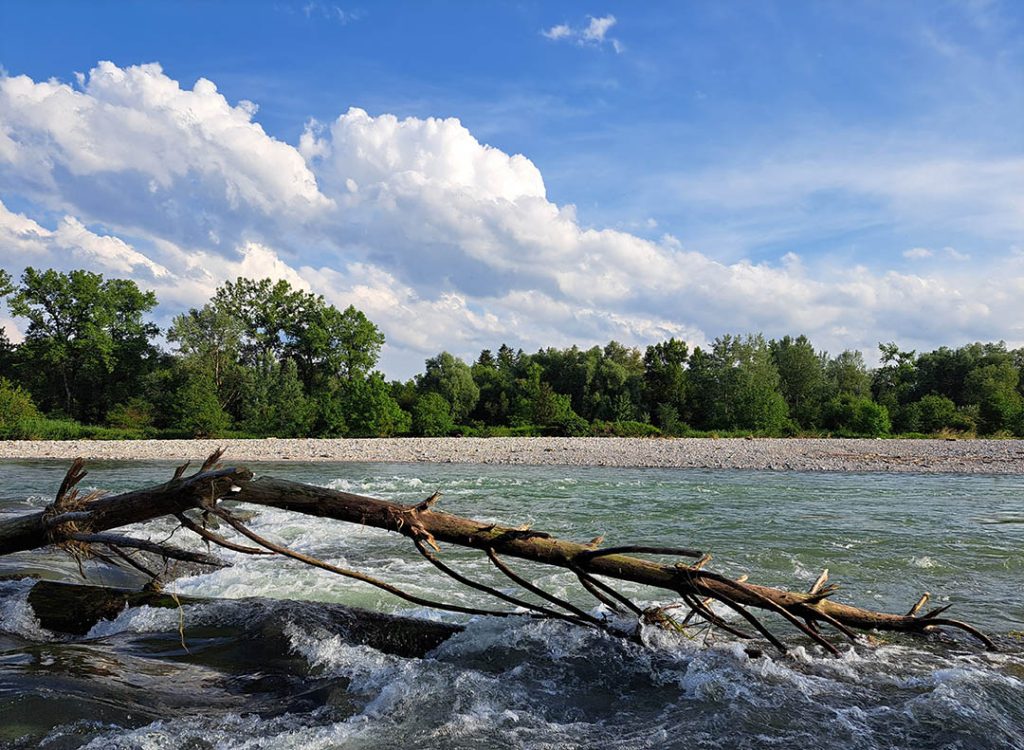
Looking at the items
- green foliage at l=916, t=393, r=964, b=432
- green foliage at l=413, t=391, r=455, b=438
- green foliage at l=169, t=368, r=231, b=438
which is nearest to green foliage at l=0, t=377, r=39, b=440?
green foliage at l=169, t=368, r=231, b=438

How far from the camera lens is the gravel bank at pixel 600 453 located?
27.0 meters

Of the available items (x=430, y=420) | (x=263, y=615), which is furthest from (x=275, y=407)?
(x=263, y=615)

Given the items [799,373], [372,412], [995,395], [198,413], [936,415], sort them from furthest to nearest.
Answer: [799,373]
[936,415]
[995,395]
[372,412]
[198,413]

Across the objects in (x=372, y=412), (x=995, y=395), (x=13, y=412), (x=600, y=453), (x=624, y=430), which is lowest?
(x=600, y=453)

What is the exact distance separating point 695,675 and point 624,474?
62.7ft

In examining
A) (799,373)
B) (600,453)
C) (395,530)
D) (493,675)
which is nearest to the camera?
(395,530)

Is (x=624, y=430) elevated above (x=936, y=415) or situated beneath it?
situated beneath

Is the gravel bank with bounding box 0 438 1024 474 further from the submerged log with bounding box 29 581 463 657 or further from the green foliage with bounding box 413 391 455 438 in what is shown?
the submerged log with bounding box 29 581 463 657

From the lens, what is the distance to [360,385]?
4559 centimetres

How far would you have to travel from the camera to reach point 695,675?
16.8ft

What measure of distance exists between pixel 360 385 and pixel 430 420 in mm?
5260

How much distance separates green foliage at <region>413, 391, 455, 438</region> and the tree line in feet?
0.33

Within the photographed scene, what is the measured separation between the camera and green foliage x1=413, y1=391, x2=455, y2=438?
46.4 m

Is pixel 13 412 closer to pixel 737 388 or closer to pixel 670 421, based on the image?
pixel 670 421
